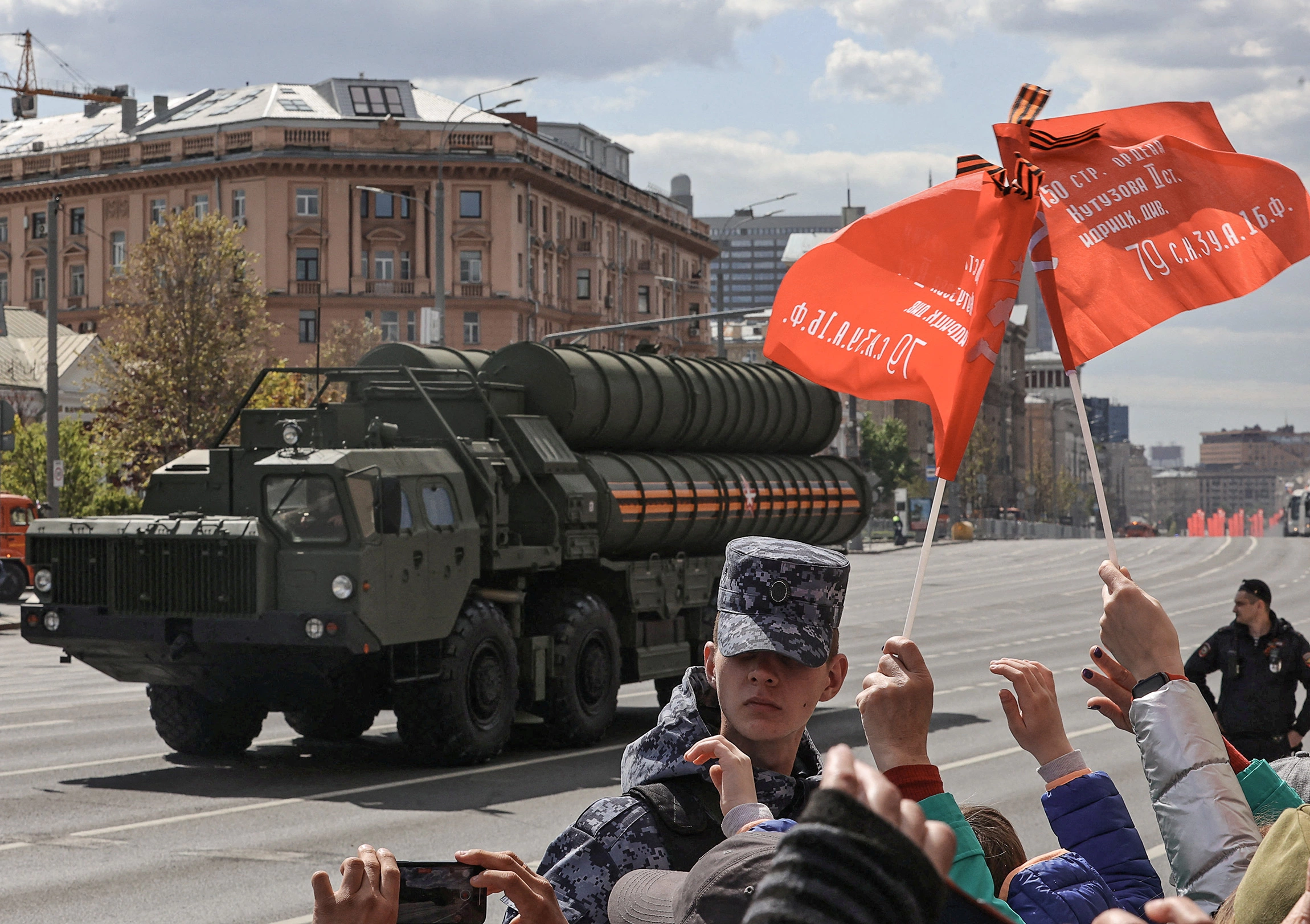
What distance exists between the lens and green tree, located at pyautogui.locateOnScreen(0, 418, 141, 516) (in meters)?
41.5

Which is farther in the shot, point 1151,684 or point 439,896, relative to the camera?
point 1151,684

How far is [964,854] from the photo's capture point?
8.66 feet

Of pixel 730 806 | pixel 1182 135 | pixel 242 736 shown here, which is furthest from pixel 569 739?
pixel 730 806

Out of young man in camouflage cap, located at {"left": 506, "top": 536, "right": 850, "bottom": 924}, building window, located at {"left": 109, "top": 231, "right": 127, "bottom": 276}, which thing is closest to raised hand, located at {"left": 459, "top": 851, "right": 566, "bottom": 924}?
young man in camouflage cap, located at {"left": 506, "top": 536, "right": 850, "bottom": 924}

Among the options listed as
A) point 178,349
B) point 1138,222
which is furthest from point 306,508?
point 178,349

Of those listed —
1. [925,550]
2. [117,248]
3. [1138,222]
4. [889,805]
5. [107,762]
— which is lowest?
[107,762]

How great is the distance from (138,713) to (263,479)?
568cm

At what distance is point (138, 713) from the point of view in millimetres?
18328

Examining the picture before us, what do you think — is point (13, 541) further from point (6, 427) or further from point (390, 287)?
point (390, 287)

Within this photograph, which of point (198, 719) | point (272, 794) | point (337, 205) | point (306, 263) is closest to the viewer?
point (272, 794)

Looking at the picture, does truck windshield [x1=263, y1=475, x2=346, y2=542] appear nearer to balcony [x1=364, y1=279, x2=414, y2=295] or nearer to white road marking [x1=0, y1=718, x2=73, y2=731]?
white road marking [x1=0, y1=718, x2=73, y2=731]

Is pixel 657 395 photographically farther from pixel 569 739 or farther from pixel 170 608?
pixel 170 608

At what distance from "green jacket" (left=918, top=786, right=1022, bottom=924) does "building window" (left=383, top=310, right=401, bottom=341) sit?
3144 inches

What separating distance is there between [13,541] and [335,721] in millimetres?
21546
